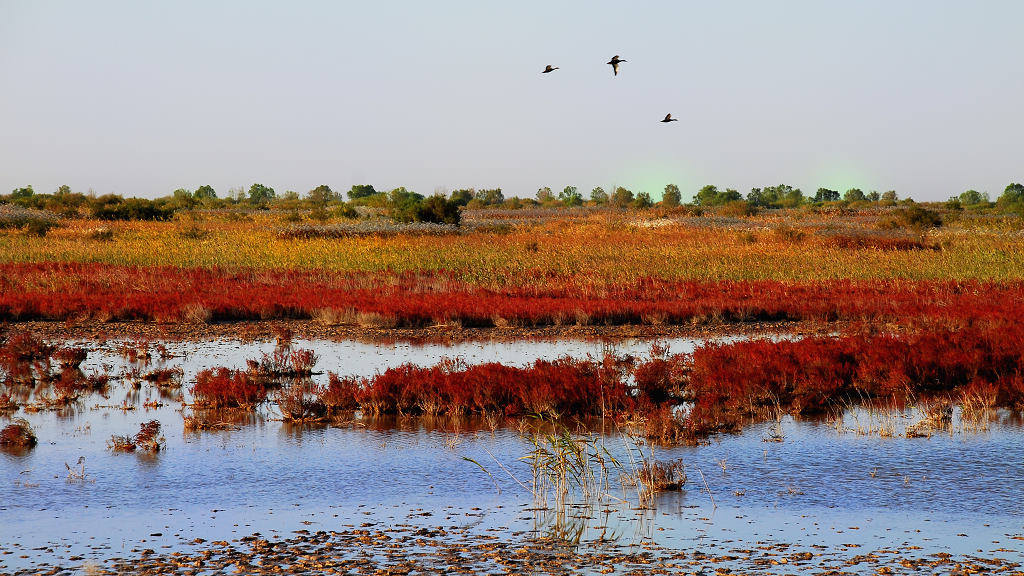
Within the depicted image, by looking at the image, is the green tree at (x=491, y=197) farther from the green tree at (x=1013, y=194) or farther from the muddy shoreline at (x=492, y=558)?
the muddy shoreline at (x=492, y=558)

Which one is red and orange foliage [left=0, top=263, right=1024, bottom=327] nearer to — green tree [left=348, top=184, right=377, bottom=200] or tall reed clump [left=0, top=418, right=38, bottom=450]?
tall reed clump [left=0, top=418, right=38, bottom=450]

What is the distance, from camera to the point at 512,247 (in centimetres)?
3944

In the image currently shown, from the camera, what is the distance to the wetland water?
25.7ft

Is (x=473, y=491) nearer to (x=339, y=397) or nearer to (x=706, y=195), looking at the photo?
(x=339, y=397)

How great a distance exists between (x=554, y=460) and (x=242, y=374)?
7.16 m

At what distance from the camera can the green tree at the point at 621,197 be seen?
11529 centimetres

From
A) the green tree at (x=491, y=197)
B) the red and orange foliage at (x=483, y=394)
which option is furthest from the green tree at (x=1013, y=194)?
the red and orange foliage at (x=483, y=394)

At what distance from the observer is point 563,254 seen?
120 ft

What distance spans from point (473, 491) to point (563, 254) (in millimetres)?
27374

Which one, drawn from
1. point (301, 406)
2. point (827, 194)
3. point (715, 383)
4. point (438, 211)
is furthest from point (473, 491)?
point (827, 194)

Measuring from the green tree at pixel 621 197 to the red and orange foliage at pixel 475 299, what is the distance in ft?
283

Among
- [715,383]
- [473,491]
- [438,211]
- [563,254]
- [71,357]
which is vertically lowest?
[473,491]

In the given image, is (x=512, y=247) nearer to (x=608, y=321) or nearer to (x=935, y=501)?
(x=608, y=321)

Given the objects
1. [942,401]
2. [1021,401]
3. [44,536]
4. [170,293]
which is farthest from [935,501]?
[170,293]
